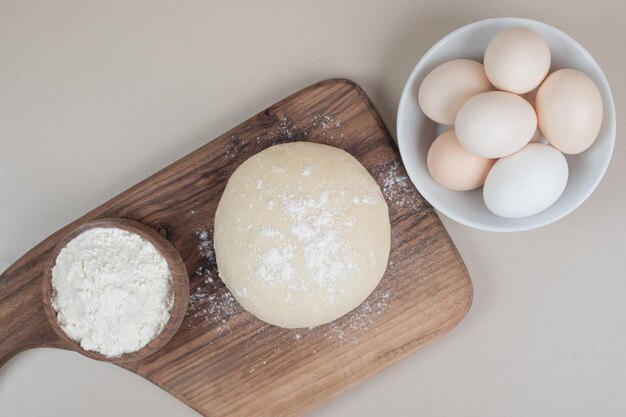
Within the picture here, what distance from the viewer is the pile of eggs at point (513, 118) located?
96cm

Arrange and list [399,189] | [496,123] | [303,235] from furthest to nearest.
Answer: [399,189]
[303,235]
[496,123]

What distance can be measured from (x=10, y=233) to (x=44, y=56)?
38cm

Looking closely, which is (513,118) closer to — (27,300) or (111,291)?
(111,291)

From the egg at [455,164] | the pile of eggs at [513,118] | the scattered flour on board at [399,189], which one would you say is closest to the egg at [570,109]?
the pile of eggs at [513,118]

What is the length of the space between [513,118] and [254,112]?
1.78 ft

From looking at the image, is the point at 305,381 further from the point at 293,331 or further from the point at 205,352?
the point at 205,352

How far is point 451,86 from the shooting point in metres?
1.03

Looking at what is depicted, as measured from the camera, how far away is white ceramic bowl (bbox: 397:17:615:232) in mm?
1049

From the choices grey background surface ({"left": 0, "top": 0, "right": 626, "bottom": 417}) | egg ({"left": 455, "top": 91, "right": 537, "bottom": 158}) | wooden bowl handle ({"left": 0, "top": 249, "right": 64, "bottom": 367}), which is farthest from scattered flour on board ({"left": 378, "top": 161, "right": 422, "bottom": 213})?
wooden bowl handle ({"left": 0, "top": 249, "right": 64, "bottom": 367})

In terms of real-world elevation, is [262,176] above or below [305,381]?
above

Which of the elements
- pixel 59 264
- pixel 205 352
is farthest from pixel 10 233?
pixel 205 352

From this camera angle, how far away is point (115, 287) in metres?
1.11

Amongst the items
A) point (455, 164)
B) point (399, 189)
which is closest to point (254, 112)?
point (399, 189)

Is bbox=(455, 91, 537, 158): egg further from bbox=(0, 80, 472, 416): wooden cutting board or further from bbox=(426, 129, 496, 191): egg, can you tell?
bbox=(0, 80, 472, 416): wooden cutting board
